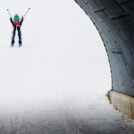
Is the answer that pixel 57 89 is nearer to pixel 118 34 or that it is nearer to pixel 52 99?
pixel 52 99

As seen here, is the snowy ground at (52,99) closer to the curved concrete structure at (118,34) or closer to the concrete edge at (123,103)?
the concrete edge at (123,103)

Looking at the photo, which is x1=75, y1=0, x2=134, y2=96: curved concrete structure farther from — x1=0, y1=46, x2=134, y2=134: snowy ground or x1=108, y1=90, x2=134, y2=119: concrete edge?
x1=0, y1=46, x2=134, y2=134: snowy ground

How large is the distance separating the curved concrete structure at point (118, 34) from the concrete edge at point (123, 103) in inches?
3.7

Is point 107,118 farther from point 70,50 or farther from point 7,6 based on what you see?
point 7,6

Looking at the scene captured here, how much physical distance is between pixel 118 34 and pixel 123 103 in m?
1.34

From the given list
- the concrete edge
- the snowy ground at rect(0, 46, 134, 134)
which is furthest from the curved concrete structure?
the snowy ground at rect(0, 46, 134, 134)

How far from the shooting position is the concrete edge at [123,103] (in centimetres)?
427

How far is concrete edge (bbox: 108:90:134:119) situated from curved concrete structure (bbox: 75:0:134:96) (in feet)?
0.31

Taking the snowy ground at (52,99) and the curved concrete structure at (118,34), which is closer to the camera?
the curved concrete structure at (118,34)

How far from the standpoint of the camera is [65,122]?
4258 millimetres

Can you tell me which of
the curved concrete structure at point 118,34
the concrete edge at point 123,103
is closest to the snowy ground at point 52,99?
the concrete edge at point 123,103

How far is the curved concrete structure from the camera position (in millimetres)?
3471

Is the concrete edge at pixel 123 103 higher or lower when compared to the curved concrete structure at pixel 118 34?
lower

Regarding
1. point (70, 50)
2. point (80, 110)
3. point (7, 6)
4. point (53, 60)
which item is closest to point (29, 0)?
point (7, 6)
